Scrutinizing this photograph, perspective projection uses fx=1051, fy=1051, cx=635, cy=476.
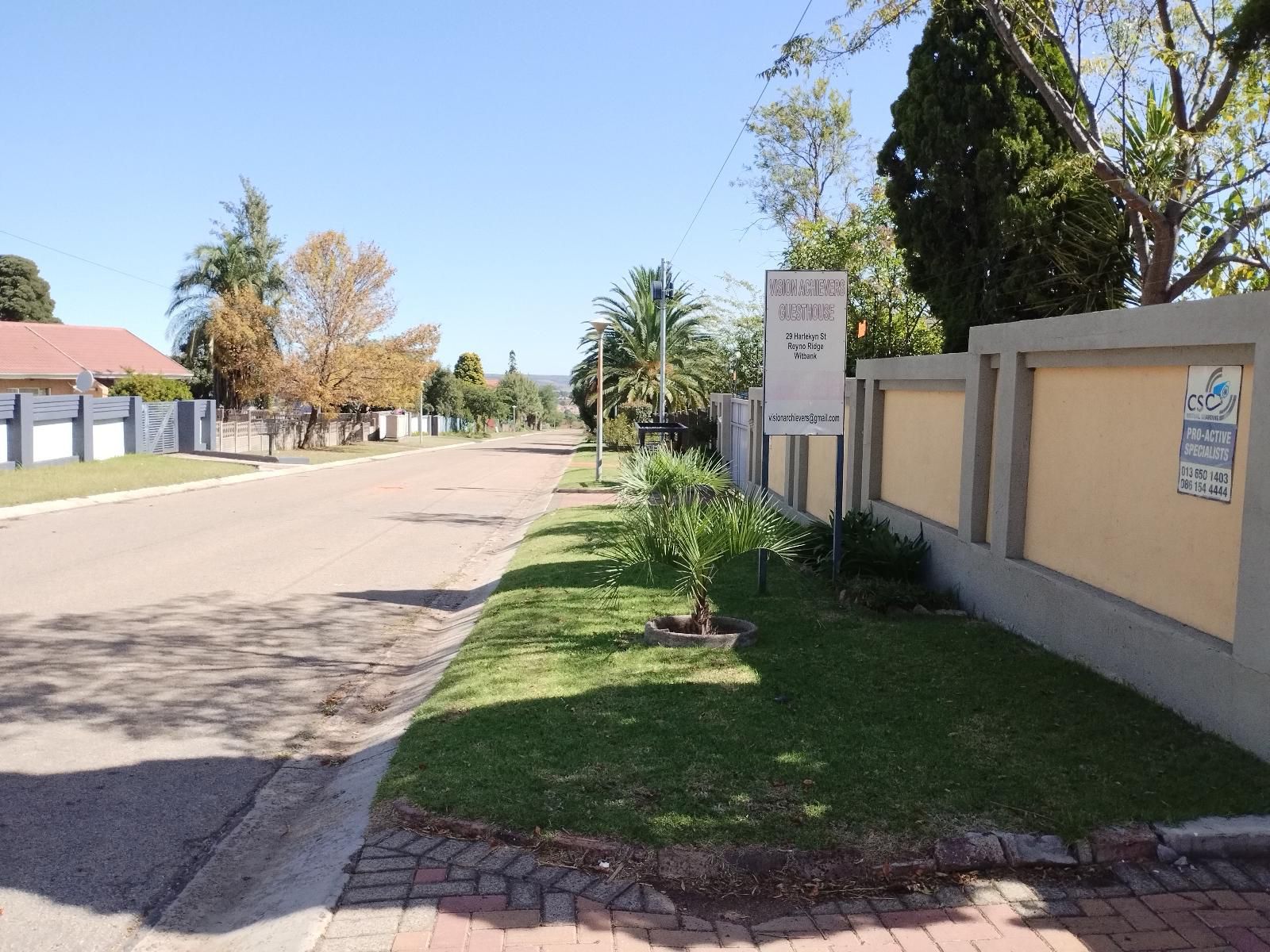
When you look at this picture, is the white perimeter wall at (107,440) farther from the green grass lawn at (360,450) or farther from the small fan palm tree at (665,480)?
the small fan palm tree at (665,480)

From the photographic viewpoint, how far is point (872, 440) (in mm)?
11602

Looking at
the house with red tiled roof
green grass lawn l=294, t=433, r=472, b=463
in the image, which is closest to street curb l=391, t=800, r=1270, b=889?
green grass lawn l=294, t=433, r=472, b=463

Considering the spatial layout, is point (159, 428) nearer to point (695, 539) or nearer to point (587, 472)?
point (587, 472)

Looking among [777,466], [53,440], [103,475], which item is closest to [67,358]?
[53,440]

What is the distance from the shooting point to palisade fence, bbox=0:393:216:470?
87.8 feet

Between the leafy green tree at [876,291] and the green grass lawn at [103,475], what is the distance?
53.5 ft

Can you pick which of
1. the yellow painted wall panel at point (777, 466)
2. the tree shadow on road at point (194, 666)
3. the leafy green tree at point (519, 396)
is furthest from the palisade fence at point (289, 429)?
the leafy green tree at point (519, 396)

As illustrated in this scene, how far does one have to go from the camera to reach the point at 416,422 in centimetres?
7769

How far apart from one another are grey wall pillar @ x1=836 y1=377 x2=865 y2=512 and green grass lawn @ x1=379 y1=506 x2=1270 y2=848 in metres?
4.06

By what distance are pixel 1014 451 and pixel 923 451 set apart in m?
2.33

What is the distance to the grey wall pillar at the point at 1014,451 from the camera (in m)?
7.78

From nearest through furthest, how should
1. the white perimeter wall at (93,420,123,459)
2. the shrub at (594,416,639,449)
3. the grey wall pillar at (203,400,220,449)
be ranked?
the white perimeter wall at (93,420,123,459), the grey wall pillar at (203,400,220,449), the shrub at (594,416,639,449)

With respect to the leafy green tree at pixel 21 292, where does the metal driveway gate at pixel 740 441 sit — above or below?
below

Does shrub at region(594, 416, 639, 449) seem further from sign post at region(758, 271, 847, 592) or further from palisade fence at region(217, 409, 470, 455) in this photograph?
sign post at region(758, 271, 847, 592)
